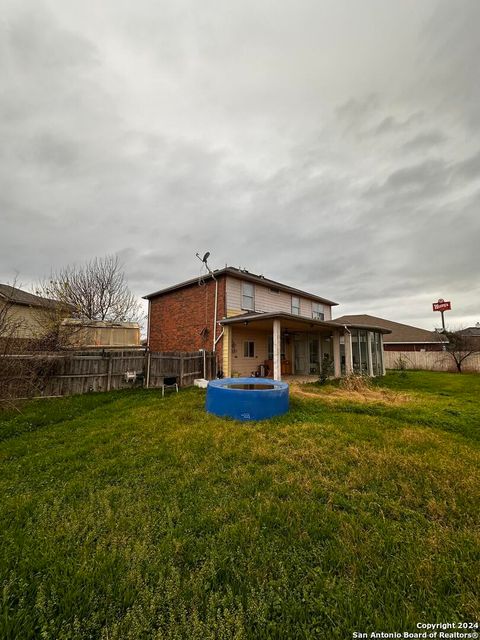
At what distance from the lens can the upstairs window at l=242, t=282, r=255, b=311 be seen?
15.1 m

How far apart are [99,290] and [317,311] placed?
61.6ft

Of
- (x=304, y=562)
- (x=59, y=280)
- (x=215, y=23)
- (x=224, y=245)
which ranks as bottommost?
(x=304, y=562)

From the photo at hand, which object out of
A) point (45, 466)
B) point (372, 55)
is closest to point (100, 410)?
point (45, 466)

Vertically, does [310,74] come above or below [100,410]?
above

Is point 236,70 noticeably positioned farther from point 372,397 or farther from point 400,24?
point 372,397

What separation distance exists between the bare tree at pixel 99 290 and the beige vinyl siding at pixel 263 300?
12.8 m

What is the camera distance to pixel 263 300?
1625 centimetres

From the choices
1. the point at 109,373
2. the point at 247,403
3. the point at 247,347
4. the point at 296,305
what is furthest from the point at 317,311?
the point at 109,373

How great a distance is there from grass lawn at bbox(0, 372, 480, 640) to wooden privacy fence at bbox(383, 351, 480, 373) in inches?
862

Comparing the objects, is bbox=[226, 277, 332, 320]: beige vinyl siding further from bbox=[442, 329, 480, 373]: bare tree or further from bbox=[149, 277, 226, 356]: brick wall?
bbox=[442, 329, 480, 373]: bare tree

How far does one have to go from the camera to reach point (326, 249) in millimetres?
22078

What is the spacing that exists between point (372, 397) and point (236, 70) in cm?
1258

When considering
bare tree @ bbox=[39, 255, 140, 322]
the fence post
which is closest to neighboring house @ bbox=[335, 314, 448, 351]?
bare tree @ bbox=[39, 255, 140, 322]

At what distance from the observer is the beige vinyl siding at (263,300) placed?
46.9 feet
